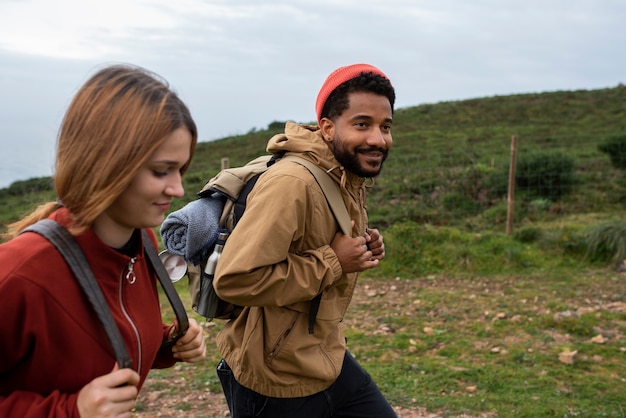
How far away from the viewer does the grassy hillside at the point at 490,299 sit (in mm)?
5086

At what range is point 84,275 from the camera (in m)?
1.47

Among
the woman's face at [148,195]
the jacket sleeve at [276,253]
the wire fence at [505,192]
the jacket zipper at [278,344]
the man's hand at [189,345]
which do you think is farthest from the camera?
the wire fence at [505,192]

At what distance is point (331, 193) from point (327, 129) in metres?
0.35

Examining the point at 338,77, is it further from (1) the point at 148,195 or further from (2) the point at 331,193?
(1) the point at 148,195

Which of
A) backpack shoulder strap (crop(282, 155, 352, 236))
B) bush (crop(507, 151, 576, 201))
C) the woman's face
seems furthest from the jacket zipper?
bush (crop(507, 151, 576, 201))

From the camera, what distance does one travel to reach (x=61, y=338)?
4.81 feet

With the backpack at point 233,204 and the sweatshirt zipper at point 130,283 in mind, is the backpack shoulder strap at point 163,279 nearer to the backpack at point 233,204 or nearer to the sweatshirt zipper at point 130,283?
the sweatshirt zipper at point 130,283

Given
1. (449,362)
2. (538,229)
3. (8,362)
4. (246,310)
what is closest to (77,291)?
(8,362)

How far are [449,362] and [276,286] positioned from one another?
12.8ft

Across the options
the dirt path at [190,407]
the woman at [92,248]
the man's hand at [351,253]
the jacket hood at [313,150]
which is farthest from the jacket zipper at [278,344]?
the dirt path at [190,407]

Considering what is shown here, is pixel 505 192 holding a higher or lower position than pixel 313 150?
lower

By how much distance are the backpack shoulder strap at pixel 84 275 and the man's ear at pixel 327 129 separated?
132 cm

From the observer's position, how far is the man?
2213mm

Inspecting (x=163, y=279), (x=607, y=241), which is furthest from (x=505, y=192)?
(x=163, y=279)
